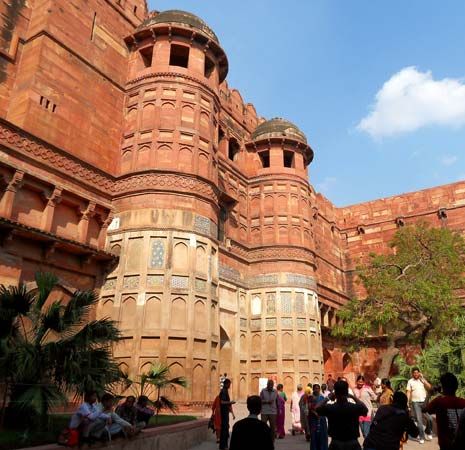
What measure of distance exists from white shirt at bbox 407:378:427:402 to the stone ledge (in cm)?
486

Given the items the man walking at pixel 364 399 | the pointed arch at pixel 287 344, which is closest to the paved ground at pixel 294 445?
the man walking at pixel 364 399

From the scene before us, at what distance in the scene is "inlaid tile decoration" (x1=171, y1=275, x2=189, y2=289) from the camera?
1492 centimetres

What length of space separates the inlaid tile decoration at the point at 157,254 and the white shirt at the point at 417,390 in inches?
332

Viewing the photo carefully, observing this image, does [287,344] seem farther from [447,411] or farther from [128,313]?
[447,411]

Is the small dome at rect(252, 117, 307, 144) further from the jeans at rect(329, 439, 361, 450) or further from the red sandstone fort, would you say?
the jeans at rect(329, 439, 361, 450)

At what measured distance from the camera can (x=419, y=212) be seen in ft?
108

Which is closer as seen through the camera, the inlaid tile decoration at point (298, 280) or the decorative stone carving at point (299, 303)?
the decorative stone carving at point (299, 303)

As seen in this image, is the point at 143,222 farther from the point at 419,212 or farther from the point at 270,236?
the point at 419,212

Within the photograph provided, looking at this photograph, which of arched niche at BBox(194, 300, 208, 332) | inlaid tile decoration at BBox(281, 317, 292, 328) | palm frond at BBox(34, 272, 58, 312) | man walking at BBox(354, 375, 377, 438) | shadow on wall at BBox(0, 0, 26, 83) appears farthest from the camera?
inlaid tile decoration at BBox(281, 317, 292, 328)

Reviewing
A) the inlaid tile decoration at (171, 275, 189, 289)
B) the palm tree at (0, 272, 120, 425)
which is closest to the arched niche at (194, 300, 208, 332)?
the inlaid tile decoration at (171, 275, 189, 289)

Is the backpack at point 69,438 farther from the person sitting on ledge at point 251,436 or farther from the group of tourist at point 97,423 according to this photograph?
the person sitting on ledge at point 251,436

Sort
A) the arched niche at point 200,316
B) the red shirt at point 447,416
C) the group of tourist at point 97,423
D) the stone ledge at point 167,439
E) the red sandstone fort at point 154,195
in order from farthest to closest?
the arched niche at point 200,316
the red sandstone fort at point 154,195
the stone ledge at point 167,439
the group of tourist at point 97,423
the red shirt at point 447,416

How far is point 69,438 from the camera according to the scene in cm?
643

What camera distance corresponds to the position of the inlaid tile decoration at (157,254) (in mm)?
15094
